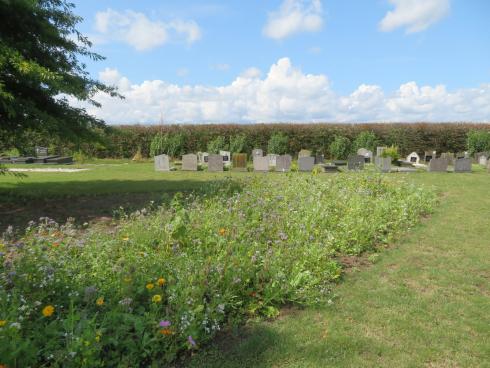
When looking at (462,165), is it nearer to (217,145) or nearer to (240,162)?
(240,162)

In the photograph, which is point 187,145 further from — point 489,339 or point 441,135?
point 489,339

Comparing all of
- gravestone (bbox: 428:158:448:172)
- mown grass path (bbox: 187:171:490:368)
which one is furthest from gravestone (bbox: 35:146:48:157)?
mown grass path (bbox: 187:171:490:368)

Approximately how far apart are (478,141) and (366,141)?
26.2 ft

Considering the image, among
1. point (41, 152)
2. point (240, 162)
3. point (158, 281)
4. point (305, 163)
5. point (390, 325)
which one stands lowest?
point (390, 325)

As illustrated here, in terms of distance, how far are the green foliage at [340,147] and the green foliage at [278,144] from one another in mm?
3488

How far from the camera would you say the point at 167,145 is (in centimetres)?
2716

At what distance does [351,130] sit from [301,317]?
26836 mm

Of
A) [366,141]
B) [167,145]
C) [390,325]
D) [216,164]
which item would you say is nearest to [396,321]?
[390,325]

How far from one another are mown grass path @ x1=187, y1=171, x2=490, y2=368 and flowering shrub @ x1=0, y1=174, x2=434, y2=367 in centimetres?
28

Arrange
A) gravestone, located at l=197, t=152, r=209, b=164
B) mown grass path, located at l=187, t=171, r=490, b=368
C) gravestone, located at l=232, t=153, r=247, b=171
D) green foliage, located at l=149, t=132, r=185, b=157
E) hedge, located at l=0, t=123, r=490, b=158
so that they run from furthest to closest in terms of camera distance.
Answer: hedge, located at l=0, t=123, r=490, b=158 < green foliage, located at l=149, t=132, r=185, b=157 < gravestone, located at l=197, t=152, r=209, b=164 < gravestone, located at l=232, t=153, r=247, b=171 < mown grass path, located at l=187, t=171, r=490, b=368

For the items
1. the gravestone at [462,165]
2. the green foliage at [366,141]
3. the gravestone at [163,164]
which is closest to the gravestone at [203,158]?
the gravestone at [163,164]

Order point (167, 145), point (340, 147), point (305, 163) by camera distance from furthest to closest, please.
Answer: point (340, 147) → point (167, 145) → point (305, 163)

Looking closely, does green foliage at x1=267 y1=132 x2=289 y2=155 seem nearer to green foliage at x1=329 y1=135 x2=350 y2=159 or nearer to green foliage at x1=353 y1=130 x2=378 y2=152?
green foliage at x1=329 y1=135 x2=350 y2=159

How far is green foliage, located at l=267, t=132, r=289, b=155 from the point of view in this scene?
27.8m
